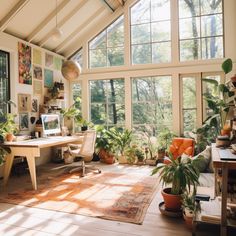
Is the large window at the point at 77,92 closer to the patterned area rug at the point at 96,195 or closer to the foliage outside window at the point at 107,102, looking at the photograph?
the foliage outside window at the point at 107,102

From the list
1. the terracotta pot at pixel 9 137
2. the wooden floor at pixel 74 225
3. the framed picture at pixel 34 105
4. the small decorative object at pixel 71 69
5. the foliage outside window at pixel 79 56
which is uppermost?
the foliage outside window at pixel 79 56

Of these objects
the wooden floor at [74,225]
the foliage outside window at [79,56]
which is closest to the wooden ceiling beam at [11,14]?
the foliage outside window at [79,56]

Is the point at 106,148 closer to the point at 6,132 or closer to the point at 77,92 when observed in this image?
the point at 77,92

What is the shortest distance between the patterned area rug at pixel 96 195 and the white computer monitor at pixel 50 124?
37.9 inches

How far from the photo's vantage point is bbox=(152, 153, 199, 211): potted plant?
2.80m

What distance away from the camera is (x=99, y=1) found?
5.74m

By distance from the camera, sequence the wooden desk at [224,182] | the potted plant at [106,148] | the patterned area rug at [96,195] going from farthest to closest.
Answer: the potted plant at [106,148], the patterned area rug at [96,195], the wooden desk at [224,182]

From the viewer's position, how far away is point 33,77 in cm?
571

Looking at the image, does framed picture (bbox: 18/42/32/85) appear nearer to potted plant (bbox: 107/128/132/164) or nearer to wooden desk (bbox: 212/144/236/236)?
potted plant (bbox: 107/128/132/164)

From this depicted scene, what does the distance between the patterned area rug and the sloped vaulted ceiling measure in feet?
10.2

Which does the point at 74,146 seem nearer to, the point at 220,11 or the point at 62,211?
the point at 62,211

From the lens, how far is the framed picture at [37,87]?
18.9ft

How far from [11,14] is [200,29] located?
4132 millimetres

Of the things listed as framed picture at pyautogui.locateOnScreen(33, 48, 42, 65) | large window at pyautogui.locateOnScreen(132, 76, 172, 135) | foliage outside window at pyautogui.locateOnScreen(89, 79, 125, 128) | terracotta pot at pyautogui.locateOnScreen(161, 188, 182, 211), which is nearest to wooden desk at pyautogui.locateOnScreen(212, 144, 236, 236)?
terracotta pot at pyautogui.locateOnScreen(161, 188, 182, 211)
